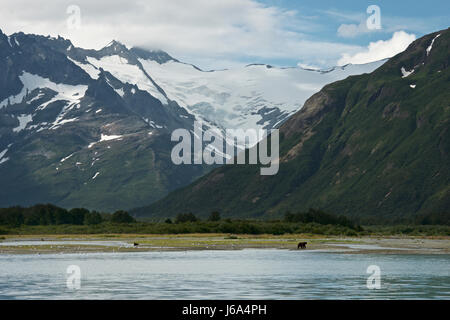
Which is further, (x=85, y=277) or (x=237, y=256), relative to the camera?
(x=237, y=256)

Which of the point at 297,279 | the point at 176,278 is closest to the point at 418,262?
the point at 297,279

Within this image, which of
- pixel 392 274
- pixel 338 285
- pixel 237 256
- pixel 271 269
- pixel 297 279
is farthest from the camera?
pixel 237 256

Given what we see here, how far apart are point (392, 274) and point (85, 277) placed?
109 ft
